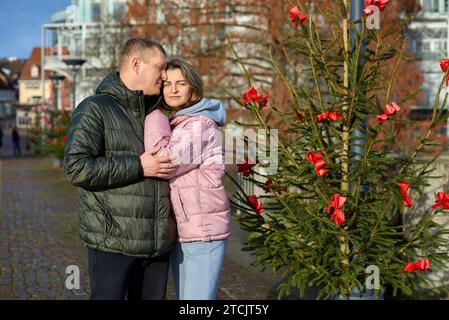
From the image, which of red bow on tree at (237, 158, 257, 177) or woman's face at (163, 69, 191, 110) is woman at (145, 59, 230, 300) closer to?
woman's face at (163, 69, 191, 110)

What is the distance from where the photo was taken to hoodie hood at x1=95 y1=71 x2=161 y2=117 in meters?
3.32

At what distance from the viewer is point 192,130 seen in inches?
131

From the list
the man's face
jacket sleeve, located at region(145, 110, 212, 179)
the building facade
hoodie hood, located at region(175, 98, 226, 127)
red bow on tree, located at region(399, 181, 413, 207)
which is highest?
the building facade

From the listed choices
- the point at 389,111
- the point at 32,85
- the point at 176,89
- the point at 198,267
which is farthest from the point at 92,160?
the point at 32,85

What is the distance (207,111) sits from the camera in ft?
11.3

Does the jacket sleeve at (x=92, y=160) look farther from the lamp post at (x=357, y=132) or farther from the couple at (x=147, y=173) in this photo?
the lamp post at (x=357, y=132)

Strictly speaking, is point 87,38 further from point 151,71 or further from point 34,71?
point 34,71

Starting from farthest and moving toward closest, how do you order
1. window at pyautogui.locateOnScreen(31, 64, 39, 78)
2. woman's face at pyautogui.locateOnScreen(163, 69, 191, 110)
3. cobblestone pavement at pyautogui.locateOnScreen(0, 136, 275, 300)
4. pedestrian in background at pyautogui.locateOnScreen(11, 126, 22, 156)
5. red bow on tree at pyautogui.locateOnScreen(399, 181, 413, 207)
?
window at pyautogui.locateOnScreen(31, 64, 39, 78), pedestrian in background at pyautogui.locateOnScreen(11, 126, 22, 156), cobblestone pavement at pyautogui.locateOnScreen(0, 136, 275, 300), red bow on tree at pyautogui.locateOnScreen(399, 181, 413, 207), woman's face at pyautogui.locateOnScreen(163, 69, 191, 110)

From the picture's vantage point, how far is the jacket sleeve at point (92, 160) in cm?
319

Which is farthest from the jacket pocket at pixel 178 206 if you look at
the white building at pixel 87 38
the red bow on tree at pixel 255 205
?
the white building at pixel 87 38

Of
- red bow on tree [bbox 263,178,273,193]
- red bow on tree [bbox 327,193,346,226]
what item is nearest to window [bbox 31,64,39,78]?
red bow on tree [bbox 263,178,273,193]

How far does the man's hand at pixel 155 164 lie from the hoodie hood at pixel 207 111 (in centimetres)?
26

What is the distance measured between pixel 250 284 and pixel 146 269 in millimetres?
4000
